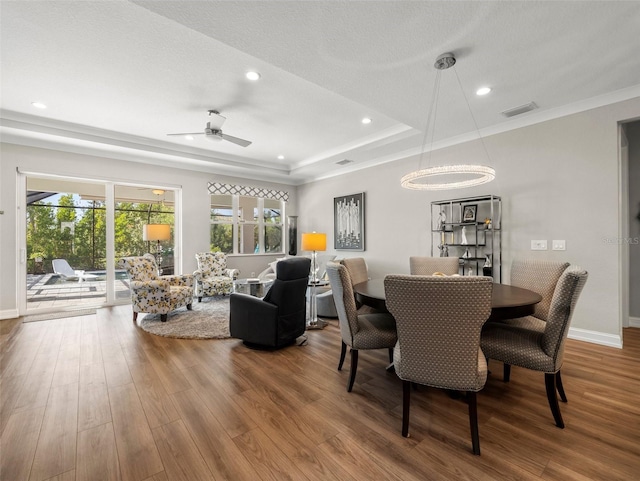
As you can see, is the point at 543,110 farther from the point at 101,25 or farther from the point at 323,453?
the point at 101,25

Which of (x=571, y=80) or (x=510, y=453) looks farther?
(x=571, y=80)

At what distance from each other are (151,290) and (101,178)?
2426 mm

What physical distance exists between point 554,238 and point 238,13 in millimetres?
3881

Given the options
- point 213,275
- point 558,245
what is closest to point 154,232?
point 213,275

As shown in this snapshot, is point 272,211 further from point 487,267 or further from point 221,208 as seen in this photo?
point 487,267

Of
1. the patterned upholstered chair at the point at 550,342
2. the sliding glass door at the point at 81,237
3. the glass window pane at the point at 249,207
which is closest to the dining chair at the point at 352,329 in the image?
the patterned upholstered chair at the point at 550,342

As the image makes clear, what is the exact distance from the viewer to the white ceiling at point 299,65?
6.38 ft

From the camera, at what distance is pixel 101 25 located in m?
2.17

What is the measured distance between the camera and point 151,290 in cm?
402

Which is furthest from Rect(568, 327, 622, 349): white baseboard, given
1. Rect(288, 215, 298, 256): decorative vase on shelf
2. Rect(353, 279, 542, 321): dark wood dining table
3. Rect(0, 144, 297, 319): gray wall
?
Rect(0, 144, 297, 319): gray wall

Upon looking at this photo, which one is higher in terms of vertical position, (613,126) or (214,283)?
(613,126)

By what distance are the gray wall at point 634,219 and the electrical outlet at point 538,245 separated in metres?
1.50

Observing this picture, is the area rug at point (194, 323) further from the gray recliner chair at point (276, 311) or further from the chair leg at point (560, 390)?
the chair leg at point (560, 390)

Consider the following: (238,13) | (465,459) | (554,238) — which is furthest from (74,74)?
(554,238)
